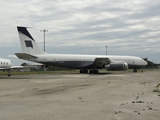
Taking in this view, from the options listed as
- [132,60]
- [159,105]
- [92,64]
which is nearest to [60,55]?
[92,64]

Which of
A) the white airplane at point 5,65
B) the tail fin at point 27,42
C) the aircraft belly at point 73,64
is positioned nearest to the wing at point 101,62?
the aircraft belly at point 73,64

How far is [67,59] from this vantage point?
37094 millimetres

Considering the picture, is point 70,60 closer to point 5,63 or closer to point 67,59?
point 67,59

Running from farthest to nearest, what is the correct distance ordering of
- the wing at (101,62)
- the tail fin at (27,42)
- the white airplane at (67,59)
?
1. the wing at (101,62)
2. the white airplane at (67,59)
3. the tail fin at (27,42)

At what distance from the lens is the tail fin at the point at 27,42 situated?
110 feet

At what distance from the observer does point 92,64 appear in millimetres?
38094

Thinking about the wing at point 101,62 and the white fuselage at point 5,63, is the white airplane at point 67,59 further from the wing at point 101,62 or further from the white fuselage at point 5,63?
the white fuselage at point 5,63

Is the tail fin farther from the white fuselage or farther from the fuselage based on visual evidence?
the white fuselage

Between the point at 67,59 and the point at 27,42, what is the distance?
6903mm

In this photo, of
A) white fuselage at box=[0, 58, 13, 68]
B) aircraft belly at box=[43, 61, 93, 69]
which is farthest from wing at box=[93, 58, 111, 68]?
white fuselage at box=[0, 58, 13, 68]

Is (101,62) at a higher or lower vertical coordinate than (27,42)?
lower

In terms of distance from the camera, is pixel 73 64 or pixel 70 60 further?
pixel 73 64

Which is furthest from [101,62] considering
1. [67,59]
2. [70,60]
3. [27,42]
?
[27,42]

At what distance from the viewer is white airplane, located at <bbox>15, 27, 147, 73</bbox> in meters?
34.2
